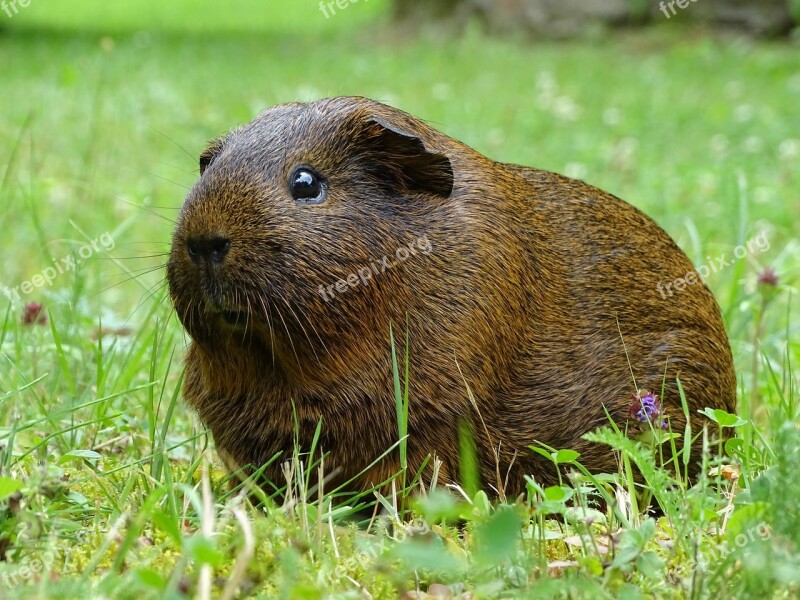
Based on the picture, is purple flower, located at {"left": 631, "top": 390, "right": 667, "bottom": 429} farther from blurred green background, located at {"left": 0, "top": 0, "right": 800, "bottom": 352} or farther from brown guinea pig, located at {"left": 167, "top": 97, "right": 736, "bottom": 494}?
blurred green background, located at {"left": 0, "top": 0, "right": 800, "bottom": 352}

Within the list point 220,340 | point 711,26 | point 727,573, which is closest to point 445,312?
point 220,340

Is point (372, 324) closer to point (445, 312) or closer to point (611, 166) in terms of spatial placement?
point (445, 312)

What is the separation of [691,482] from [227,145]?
1.77 meters

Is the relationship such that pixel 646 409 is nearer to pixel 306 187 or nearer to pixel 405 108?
pixel 306 187

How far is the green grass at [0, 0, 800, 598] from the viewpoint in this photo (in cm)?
240

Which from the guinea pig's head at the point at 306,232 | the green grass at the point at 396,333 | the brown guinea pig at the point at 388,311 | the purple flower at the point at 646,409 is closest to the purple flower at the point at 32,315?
the green grass at the point at 396,333

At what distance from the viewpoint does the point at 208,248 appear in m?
2.81

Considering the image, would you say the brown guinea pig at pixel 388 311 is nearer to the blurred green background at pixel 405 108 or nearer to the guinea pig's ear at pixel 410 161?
the guinea pig's ear at pixel 410 161

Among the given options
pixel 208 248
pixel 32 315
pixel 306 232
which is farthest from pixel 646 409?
pixel 32 315

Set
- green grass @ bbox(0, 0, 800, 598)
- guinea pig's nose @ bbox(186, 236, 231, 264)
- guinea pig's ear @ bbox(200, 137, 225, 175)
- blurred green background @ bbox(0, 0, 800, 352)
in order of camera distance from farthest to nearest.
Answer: blurred green background @ bbox(0, 0, 800, 352) < guinea pig's ear @ bbox(200, 137, 225, 175) < guinea pig's nose @ bbox(186, 236, 231, 264) < green grass @ bbox(0, 0, 800, 598)

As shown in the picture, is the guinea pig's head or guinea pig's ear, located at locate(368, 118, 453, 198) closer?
the guinea pig's head

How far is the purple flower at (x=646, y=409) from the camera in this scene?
2929 millimetres

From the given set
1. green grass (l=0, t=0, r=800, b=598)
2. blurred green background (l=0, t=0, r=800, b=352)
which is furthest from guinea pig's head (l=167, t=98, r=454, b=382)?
blurred green background (l=0, t=0, r=800, b=352)

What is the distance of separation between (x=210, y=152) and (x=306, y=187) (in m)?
0.45
